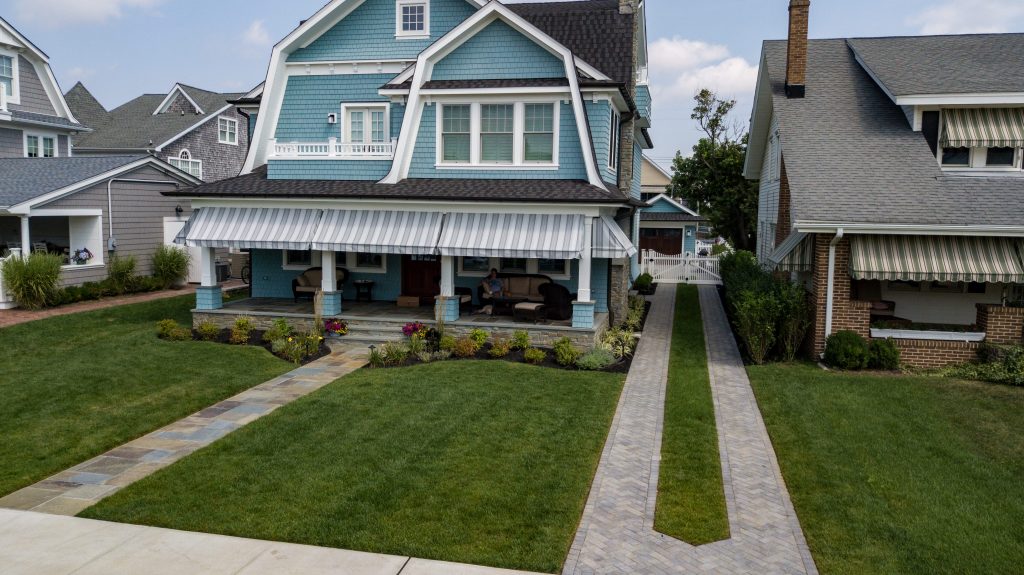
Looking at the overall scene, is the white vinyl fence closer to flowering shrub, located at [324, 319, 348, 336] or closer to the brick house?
the brick house

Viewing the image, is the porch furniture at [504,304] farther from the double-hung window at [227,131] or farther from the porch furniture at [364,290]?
the double-hung window at [227,131]

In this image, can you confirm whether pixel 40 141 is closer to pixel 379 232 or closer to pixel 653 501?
pixel 379 232

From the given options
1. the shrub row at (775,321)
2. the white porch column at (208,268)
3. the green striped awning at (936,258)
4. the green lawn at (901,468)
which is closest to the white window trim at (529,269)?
the shrub row at (775,321)

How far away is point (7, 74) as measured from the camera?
28297 millimetres

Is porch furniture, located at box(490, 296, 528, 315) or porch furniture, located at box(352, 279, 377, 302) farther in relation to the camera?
porch furniture, located at box(352, 279, 377, 302)

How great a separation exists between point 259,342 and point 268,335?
40 centimetres

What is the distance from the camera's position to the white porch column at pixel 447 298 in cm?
1852

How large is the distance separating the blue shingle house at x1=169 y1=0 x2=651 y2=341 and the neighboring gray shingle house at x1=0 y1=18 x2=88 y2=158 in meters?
12.1

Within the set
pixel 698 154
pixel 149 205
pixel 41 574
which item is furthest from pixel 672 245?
pixel 41 574

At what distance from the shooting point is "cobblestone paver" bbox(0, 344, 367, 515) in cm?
915

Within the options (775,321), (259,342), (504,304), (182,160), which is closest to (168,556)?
(259,342)

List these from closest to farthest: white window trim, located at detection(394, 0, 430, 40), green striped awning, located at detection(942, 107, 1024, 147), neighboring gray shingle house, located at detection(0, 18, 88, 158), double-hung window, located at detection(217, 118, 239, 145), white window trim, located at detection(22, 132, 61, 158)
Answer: green striped awning, located at detection(942, 107, 1024, 147), white window trim, located at detection(394, 0, 430, 40), neighboring gray shingle house, located at detection(0, 18, 88, 158), white window trim, located at detection(22, 132, 61, 158), double-hung window, located at detection(217, 118, 239, 145)

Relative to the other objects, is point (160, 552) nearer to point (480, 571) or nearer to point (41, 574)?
point (41, 574)

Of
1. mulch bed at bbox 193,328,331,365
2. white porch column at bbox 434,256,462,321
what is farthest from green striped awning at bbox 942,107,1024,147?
mulch bed at bbox 193,328,331,365
